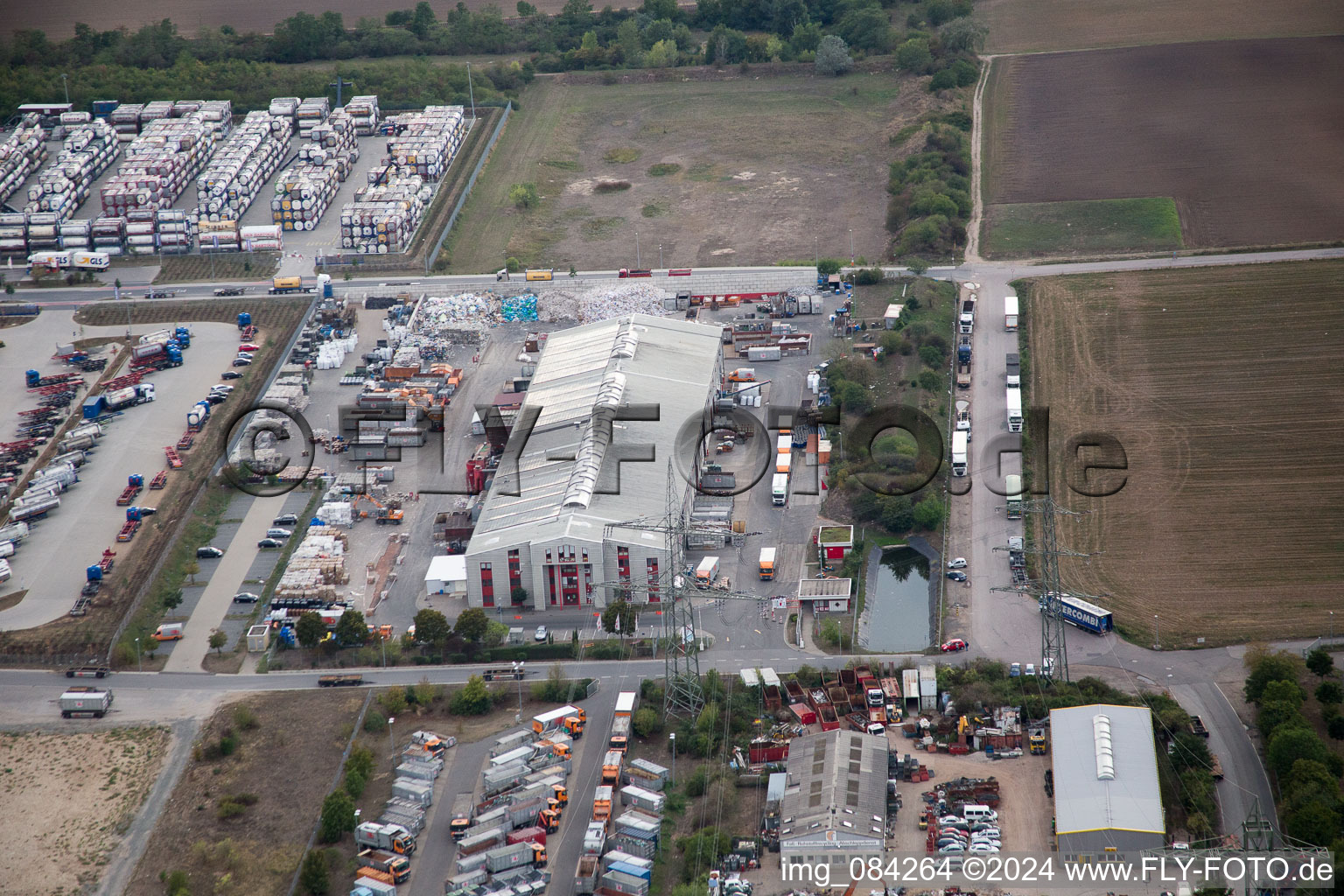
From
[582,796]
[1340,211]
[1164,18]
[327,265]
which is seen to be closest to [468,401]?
[327,265]

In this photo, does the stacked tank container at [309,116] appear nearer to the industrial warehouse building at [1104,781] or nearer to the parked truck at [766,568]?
the parked truck at [766,568]

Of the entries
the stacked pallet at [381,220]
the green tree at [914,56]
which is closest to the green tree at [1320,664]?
the stacked pallet at [381,220]

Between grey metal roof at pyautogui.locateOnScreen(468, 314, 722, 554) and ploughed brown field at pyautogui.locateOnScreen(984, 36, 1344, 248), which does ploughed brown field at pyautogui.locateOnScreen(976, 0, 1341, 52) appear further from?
grey metal roof at pyautogui.locateOnScreen(468, 314, 722, 554)

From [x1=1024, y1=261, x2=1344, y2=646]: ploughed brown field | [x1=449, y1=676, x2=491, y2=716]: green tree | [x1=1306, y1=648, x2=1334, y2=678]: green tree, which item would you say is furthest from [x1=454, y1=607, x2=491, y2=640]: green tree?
[x1=1306, y1=648, x2=1334, y2=678]: green tree

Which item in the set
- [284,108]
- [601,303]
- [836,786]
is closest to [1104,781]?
[836,786]

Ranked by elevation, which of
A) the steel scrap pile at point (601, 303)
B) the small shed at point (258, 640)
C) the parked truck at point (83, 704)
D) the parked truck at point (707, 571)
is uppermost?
the steel scrap pile at point (601, 303)

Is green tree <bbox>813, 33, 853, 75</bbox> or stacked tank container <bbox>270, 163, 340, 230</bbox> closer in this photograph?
stacked tank container <bbox>270, 163, 340, 230</bbox>

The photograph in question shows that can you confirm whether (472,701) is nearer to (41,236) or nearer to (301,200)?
(301,200)
